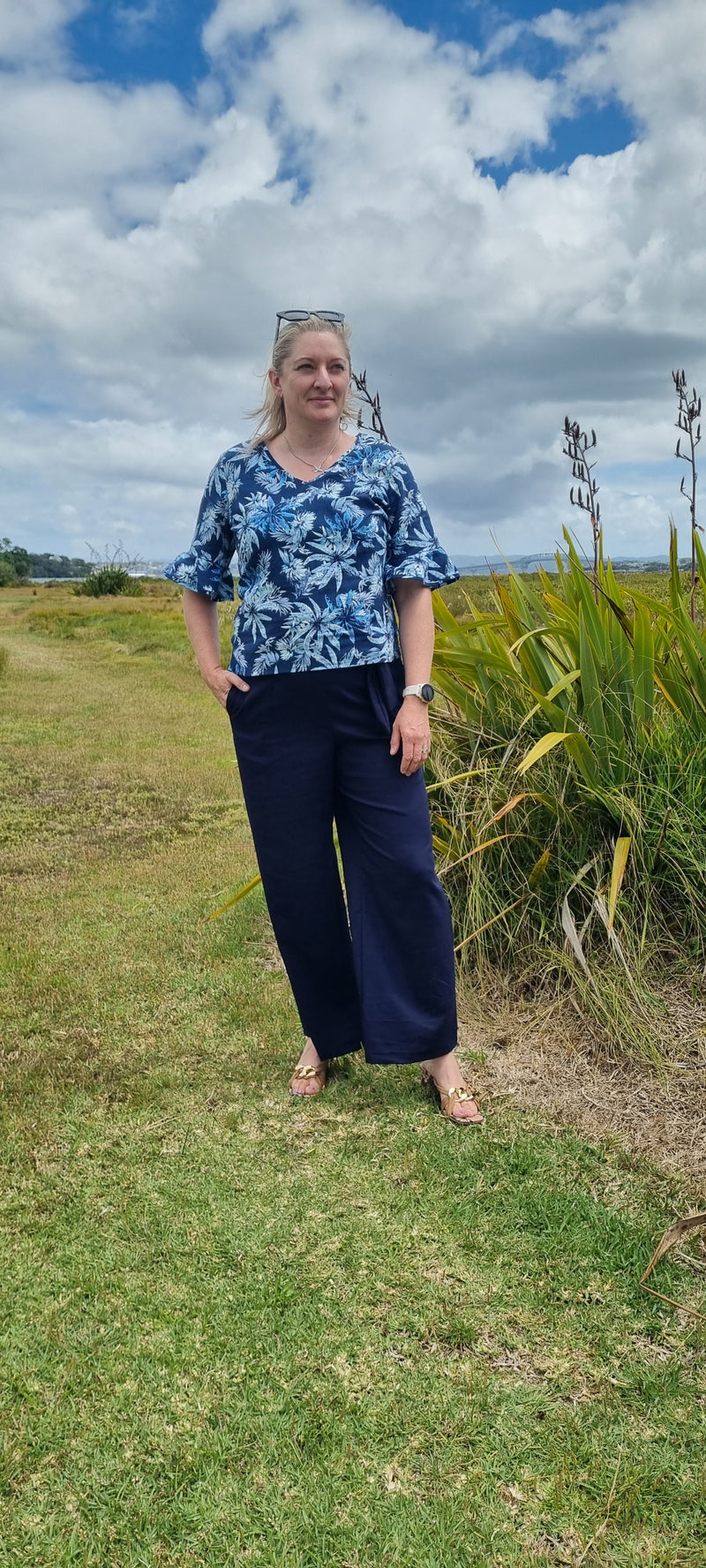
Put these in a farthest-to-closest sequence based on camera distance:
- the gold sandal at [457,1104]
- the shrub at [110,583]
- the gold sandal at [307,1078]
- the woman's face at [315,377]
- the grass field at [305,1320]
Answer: the shrub at [110,583] < the gold sandal at [307,1078] < the gold sandal at [457,1104] < the woman's face at [315,377] < the grass field at [305,1320]

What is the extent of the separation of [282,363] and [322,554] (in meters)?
0.49

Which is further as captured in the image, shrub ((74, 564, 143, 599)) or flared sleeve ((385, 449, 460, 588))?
shrub ((74, 564, 143, 599))

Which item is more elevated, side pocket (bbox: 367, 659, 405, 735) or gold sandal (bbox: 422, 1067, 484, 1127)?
side pocket (bbox: 367, 659, 405, 735)

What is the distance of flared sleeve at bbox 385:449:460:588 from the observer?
2.62m

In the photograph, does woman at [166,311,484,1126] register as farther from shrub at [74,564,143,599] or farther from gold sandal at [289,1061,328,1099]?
shrub at [74,564,143,599]

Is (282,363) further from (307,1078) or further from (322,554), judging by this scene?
(307,1078)

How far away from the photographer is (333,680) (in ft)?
8.47

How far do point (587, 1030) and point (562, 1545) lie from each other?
1.64 meters

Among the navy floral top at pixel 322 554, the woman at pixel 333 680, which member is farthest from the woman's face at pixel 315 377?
the navy floral top at pixel 322 554

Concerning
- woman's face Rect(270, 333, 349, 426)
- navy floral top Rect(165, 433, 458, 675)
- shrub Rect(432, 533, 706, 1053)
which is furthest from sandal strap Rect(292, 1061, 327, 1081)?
woman's face Rect(270, 333, 349, 426)

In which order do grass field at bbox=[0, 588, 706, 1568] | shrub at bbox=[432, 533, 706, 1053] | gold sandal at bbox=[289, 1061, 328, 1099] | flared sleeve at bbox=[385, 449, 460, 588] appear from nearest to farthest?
grass field at bbox=[0, 588, 706, 1568], flared sleeve at bbox=[385, 449, 460, 588], gold sandal at bbox=[289, 1061, 328, 1099], shrub at bbox=[432, 533, 706, 1053]

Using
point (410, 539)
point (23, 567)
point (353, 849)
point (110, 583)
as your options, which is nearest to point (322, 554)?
point (410, 539)

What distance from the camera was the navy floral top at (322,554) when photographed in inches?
100

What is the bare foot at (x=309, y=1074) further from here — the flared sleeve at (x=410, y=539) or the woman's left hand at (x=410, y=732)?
the flared sleeve at (x=410, y=539)
